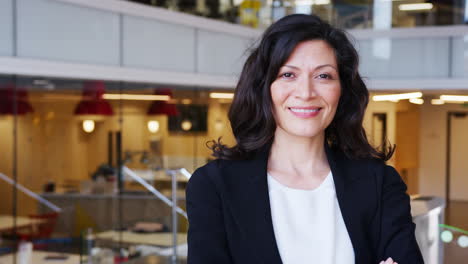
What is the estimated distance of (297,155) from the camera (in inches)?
62.9

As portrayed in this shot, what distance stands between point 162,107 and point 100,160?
1.30 metres

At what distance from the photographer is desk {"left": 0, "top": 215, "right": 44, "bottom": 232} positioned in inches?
334

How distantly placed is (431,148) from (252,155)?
721 inches

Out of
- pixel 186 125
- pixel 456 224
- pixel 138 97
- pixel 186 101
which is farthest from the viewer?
pixel 456 224

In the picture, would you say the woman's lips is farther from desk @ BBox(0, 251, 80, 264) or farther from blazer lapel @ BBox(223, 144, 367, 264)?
desk @ BBox(0, 251, 80, 264)

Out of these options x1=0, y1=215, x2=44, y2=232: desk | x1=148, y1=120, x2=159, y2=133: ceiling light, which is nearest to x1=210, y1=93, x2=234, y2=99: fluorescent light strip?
x1=148, y1=120, x2=159, y2=133: ceiling light

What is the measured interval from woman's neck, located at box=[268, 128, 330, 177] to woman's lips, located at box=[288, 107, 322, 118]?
84 mm

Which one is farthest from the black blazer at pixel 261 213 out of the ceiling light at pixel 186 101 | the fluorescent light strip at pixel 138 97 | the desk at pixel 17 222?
the ceiling light at pixel 186 101

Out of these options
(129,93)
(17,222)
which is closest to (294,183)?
(129,93)

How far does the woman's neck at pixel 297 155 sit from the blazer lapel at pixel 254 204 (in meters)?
0.04

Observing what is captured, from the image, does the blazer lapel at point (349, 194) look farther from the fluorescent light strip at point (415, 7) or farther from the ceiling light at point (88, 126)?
the fluorescent light strip at point (415, 7)

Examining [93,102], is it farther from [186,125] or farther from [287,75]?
[287,75]

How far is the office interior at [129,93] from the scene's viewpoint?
789cm

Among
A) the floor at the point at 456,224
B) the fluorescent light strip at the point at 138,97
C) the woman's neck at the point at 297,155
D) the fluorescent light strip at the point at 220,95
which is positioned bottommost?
the floor at the point at 456,224
